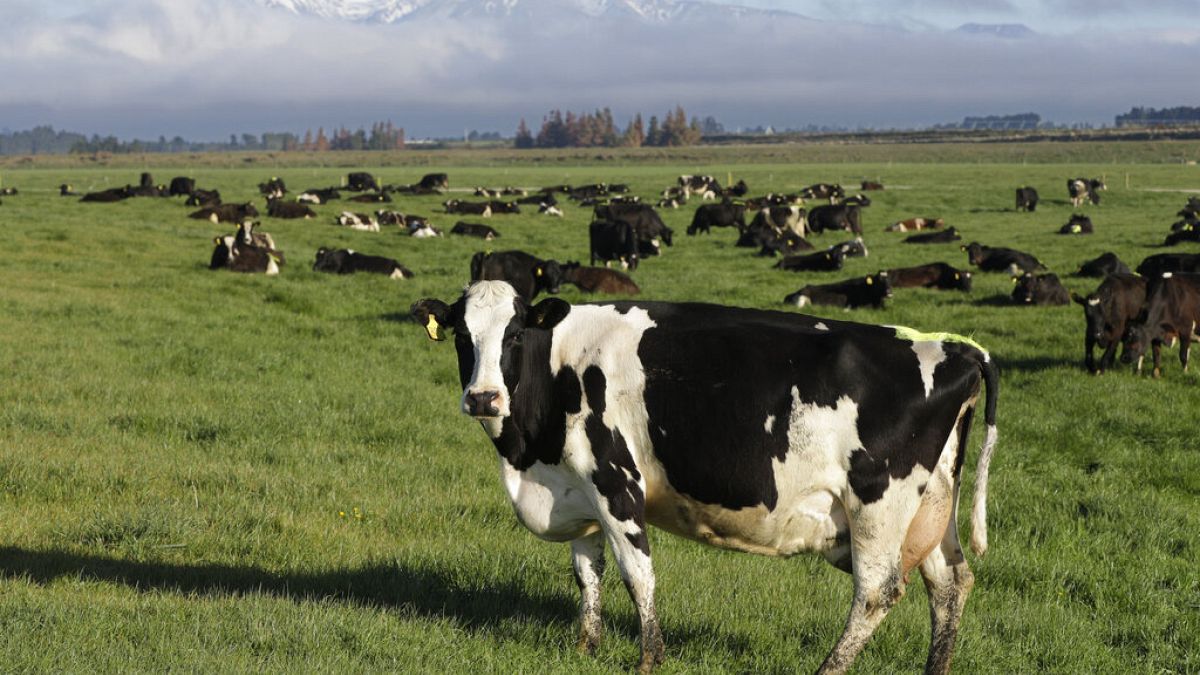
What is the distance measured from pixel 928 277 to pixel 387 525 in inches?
755

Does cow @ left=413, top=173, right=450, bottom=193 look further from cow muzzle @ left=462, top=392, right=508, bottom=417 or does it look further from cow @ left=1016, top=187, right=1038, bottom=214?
cow muzzle @ left=462, top=392, right=508, bottom=417

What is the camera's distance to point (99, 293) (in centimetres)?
2102

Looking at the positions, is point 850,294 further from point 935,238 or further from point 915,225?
point 915,225

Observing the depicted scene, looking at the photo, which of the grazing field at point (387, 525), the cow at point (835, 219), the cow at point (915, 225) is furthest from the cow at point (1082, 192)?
the grazing field at point (387, 525)

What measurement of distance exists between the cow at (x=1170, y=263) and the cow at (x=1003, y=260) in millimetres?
2516

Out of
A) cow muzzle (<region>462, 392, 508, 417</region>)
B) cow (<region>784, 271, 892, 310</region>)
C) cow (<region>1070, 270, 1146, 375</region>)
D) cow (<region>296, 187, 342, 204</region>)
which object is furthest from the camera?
cow (<region>296, 187, 342, 204</region>)

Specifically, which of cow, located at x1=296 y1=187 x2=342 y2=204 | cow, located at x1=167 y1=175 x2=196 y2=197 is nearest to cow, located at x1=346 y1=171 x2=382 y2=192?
cow, located at x1=296 y1=187 x2=342 y2=204

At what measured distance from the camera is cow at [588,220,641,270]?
99.7ft

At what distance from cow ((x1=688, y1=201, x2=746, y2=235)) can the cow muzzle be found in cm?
3694

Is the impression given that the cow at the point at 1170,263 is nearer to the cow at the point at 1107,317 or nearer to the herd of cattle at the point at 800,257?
the herd of cattle at the point at 800,257

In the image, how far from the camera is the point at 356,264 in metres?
26.5

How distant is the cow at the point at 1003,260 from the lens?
28281mm

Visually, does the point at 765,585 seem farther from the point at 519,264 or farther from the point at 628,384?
the point at 519,264

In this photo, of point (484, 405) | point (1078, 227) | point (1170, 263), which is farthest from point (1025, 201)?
point (484, 405)
